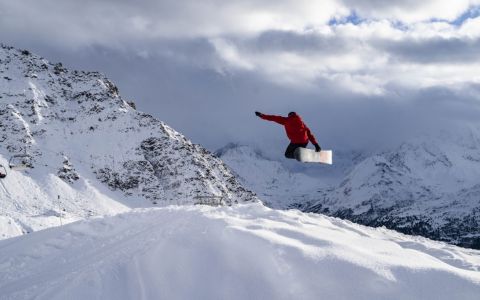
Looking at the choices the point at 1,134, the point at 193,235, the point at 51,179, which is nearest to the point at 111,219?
the point at 193,235

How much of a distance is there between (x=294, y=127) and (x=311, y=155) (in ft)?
7.66

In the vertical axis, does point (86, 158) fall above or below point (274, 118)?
below

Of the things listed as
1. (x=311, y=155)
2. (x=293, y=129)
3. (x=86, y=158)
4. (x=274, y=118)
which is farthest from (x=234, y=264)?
(x=86, y=158)

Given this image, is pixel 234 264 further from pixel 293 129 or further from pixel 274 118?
pixel 293 129

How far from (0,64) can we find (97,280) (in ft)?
654

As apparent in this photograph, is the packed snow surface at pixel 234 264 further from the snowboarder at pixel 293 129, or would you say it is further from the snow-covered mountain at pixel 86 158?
the snow-covered mountain at pixel 86 158

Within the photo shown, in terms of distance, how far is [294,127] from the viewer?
23.5 meters

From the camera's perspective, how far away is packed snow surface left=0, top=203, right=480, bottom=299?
14.9 metres

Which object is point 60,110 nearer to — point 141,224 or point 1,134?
point 1,134

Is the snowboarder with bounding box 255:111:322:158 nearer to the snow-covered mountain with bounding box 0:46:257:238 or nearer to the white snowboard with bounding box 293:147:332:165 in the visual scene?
the white snowboard with bounding box 293:147:332:165

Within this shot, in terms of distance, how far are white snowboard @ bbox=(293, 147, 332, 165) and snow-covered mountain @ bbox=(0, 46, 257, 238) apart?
9351 cm

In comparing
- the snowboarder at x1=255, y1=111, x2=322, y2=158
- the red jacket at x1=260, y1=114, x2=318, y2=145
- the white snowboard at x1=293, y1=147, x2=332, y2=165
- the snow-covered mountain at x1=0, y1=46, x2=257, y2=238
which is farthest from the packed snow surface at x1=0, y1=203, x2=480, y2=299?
the snow-covered mountain at x1=0, y1=46, x2=257, y2=238

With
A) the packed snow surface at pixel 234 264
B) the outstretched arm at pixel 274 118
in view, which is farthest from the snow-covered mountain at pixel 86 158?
the outstretched arm at pixel 274 118

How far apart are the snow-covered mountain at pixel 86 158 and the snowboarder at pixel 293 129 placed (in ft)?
314
